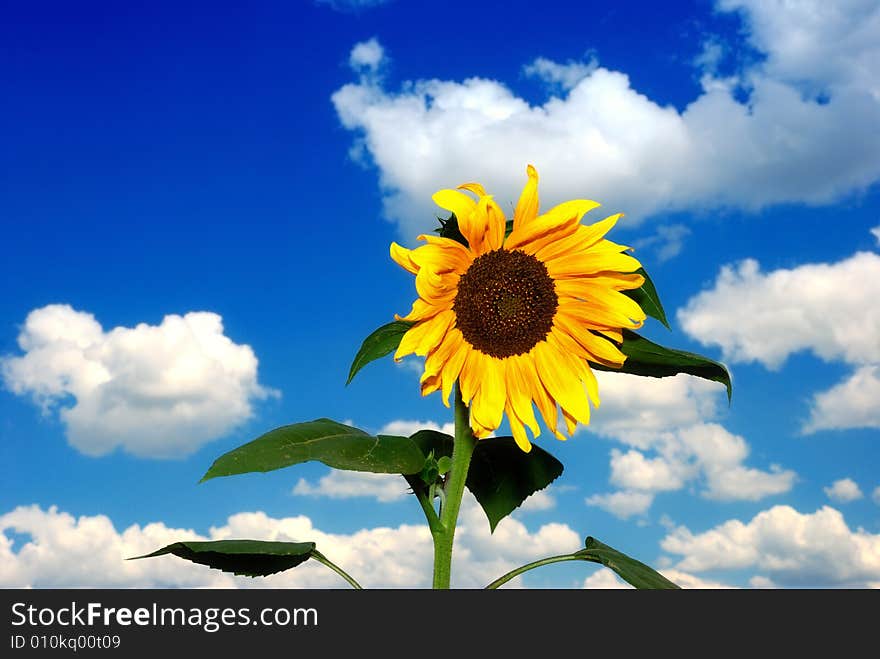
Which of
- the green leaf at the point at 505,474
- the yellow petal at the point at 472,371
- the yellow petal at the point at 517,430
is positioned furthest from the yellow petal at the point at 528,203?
the green leaf at the point at 505,474

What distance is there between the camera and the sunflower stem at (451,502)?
10.7 ft

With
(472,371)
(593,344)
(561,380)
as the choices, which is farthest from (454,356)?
(593,344)

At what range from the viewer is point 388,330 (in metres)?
3.46

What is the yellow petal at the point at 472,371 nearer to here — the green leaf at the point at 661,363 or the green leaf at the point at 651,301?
the green leaf at the point at 661,363

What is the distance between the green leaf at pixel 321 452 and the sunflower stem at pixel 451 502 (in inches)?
6.1
